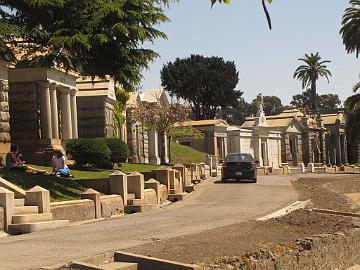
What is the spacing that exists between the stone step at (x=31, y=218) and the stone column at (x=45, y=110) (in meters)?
14.6

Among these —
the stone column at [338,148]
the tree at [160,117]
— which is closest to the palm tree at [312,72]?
the stone column at [338,148]

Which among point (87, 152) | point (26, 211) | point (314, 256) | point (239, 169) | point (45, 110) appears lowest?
point (314, 256)

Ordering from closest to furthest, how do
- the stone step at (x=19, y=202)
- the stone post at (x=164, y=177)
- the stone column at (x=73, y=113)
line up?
1. the stone step at (x=19, y=202)
2. the stone post at (x=164, y=177)
3. the stone column at (x=73, y=113)

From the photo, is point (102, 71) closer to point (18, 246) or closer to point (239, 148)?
point (18, 246)

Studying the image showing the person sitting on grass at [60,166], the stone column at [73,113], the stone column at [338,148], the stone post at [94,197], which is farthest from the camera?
the stone column at [338,148]

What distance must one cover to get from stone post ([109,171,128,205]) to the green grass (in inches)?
1362

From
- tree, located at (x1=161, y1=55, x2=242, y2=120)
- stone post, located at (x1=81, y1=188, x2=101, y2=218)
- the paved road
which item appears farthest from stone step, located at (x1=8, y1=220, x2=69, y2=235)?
tree, located at (x1=161, y1=55, x2=242, y2=120)

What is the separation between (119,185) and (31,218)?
547 centimetres

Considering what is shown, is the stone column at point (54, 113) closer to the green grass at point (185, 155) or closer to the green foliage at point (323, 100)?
the green grass at point (185, 155)

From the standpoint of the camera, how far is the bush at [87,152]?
26484 millimetres

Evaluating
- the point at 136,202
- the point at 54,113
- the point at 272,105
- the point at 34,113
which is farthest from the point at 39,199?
the point at 272,105

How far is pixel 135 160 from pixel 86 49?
23.6 meters

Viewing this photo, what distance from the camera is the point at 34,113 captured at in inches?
1131

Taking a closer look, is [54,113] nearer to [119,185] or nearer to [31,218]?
[119,185]
